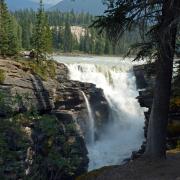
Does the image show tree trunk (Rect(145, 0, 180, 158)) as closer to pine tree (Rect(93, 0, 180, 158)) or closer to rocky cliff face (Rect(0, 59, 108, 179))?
pine tree (Rect(93, 0, 180, 158))

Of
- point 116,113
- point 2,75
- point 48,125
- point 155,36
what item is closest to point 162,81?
point 155,36

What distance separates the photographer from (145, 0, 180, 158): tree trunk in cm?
1323

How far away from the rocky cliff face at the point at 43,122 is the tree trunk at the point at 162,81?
2395 mm

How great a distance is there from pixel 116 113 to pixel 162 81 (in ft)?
118

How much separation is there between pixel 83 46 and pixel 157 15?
112 m

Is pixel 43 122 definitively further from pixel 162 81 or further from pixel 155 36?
pixel 155 36

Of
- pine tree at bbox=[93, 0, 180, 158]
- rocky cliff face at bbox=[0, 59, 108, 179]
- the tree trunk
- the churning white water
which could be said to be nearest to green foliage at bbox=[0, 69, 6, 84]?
rocky cliff face at bbox=[0, 59, 108, 179]

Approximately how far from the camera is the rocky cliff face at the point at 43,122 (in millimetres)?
13211

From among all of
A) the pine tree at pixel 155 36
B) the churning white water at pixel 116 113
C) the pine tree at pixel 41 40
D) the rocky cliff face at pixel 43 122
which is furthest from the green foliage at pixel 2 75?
the pine tree at pixel 155 36

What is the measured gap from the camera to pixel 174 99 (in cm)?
2366

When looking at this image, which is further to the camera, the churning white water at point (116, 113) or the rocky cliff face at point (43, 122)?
the churning white water at point (116, 113)

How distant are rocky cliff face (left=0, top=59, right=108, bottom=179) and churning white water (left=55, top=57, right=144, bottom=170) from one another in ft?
5.88

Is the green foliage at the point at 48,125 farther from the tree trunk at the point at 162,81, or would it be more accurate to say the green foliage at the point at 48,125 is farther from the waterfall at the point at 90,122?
the waterfall at the point at 90,122

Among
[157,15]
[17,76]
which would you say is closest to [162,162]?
[157,15]
